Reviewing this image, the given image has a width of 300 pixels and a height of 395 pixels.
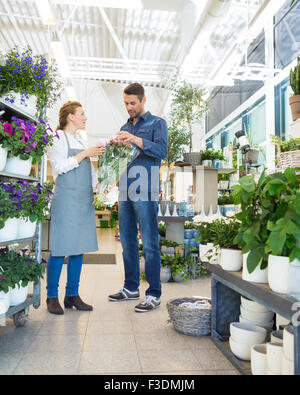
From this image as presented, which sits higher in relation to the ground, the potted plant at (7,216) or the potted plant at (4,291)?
the potted plant at (7,216)

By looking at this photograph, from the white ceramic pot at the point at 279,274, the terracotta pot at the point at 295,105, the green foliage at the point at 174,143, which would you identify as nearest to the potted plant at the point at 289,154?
the terracotta pot at the point at 295,105

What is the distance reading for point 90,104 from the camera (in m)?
12.3

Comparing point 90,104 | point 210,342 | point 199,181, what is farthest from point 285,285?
point 90,104

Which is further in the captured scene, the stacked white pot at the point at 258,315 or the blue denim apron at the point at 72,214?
the blue denim apron at the point at 72,214

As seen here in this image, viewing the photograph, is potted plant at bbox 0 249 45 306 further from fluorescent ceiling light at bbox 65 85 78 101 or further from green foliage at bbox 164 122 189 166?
fluorescent ceiling light at bbox 65 85 78 101

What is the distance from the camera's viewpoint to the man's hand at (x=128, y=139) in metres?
2.47

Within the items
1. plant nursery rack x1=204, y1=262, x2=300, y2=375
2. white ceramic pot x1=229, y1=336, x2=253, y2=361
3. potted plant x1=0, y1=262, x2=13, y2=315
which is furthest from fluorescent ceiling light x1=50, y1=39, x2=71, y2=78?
white ceramic pot x1=229, y1=336, x2=253, y2=361

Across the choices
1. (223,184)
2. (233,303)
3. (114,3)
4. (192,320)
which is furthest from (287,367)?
(223,184)

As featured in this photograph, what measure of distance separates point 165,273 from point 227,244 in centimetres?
190

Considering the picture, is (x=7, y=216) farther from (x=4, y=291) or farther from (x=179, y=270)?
(x=179, y=270)

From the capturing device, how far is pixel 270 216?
4.58ft

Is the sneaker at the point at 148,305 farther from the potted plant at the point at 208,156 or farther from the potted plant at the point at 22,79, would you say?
the potted plant at the point at 208,156

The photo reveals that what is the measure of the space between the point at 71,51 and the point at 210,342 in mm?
8873

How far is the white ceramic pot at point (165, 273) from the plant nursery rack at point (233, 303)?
173cm
